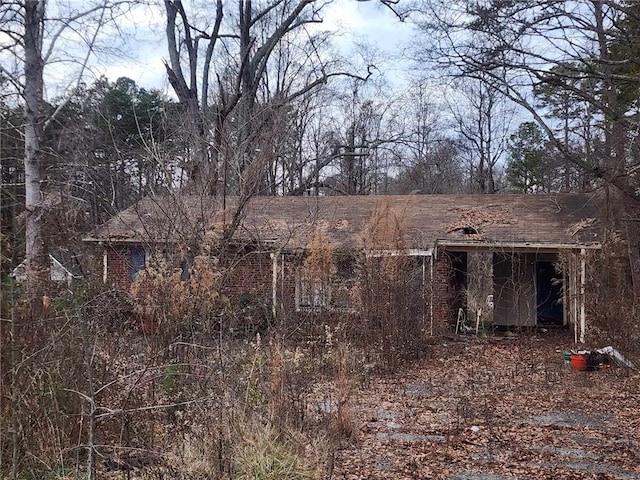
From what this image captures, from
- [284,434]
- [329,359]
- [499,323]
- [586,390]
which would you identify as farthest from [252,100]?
[284,434]

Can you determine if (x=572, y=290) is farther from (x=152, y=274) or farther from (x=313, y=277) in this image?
(x=152, y=274)

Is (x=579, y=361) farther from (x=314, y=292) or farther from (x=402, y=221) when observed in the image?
(x=314, y=292)

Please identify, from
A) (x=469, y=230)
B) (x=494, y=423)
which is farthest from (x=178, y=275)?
(x=469, y=230)

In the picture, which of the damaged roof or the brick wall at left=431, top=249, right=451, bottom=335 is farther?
the brick wall at left=431, top=249, right=451, bottom=335

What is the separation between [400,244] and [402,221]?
62 centimetres

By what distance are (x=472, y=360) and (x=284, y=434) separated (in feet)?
21.9

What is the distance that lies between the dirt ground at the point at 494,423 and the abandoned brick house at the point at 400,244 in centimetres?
194

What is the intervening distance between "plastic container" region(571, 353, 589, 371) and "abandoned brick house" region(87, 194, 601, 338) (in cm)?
248

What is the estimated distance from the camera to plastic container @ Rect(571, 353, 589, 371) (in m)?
10.1

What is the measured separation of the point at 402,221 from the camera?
451 inches

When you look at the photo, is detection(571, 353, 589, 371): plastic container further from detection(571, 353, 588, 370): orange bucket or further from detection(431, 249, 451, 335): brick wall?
detection(431, 249, 451, 335): brick wall

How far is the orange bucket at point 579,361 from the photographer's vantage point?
10078mm

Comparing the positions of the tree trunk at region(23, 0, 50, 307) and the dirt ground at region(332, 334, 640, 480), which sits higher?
the tree trunk at region(23, 0, 50, 307)

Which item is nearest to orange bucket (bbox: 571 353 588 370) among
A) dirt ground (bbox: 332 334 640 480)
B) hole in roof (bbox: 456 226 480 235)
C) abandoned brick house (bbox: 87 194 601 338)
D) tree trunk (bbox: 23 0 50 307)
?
dirt ground (bbox: 332 334 640 480)
